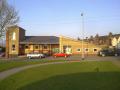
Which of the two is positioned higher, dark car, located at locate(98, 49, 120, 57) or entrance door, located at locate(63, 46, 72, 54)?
entrance door, located at locate(63, 46, 72, 54)

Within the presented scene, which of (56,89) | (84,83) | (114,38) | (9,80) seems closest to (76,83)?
(84,83)

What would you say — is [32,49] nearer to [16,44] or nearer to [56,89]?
[16,44]

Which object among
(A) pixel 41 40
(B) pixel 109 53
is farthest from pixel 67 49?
(B) pixel 109 53

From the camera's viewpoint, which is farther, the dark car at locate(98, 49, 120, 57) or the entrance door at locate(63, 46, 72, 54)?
the entrance door at locate(63, 46, 72, 54)

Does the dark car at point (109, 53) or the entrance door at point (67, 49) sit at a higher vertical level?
the entrance door at point (67, 49)

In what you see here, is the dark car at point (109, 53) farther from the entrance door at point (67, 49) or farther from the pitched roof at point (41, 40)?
the pitched roof at point (41, 40)

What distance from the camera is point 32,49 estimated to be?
74.7 m

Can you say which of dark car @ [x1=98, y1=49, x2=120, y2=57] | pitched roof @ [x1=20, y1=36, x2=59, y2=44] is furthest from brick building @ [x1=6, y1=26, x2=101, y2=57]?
dark car @ [x1=98, y1=49, x2=120, y2=57]

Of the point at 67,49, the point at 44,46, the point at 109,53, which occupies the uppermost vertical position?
the point at 44,46

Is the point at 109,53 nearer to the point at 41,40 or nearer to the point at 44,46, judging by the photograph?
the point at 44,46

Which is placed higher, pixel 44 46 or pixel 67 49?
pixel 44 46

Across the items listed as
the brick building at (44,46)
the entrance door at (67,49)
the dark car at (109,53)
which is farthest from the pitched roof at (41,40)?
the dark car at (109,53)

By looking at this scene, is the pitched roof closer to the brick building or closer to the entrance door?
the brick building

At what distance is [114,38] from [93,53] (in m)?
43.2
